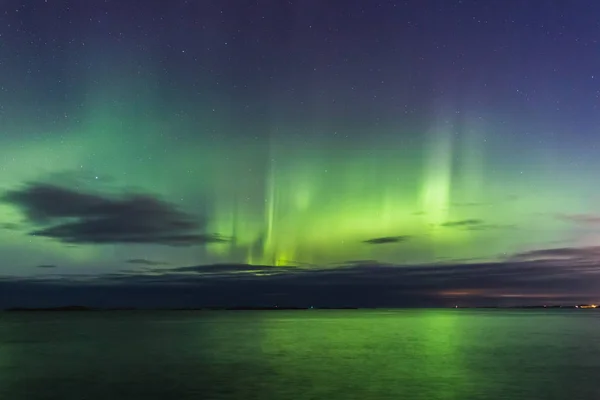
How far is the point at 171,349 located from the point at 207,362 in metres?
20.5

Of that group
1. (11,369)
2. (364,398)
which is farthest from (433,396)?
(11,369)

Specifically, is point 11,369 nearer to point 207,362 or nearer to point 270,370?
point 207,362

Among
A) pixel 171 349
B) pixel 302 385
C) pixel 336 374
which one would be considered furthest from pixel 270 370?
pixel 171 349

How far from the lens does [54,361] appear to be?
66312 millimetres

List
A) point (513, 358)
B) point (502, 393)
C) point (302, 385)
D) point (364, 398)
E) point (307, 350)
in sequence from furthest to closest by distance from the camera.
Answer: point (307, 350) < point (513, 358) < point (302, 385) < point (502, 393) < point (364, 398)

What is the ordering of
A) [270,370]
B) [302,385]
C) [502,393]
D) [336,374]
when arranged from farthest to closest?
[270,370], [336,374], [302,385], [502,393]

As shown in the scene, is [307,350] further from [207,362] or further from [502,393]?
[502,393]

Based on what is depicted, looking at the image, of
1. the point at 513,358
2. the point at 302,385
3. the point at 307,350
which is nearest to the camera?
the point at 302,385

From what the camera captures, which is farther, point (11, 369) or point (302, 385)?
point (11, 369)

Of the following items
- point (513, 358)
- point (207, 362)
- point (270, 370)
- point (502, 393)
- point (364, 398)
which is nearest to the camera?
point (364, 398)

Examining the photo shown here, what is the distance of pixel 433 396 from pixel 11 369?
1497 inches

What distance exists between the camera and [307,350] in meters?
80.1

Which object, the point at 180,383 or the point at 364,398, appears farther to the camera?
the point at 180,383

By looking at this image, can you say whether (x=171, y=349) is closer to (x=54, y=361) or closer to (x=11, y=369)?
(x=54, y=361)
